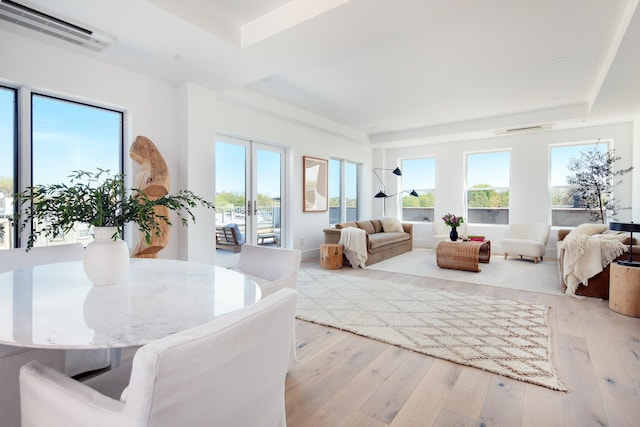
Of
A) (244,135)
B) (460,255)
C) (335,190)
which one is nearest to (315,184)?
(335,190)

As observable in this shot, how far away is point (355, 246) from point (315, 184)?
1752mm

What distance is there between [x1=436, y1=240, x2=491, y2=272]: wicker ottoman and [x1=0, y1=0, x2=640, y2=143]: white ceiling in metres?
2.37

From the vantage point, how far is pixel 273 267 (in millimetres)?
2164

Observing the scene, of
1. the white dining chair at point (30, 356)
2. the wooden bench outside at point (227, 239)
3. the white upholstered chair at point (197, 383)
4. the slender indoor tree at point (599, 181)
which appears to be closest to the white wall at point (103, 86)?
the wooden bench outside at point (227, 239)

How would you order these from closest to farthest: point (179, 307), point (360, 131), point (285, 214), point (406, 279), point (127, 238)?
point (179, 307)
point (127, 238)
point (406, 279)
point (285, 214)
point (360, 131)

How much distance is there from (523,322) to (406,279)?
5.78 ft

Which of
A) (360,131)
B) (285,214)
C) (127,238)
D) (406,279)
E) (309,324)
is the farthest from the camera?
(360,131)

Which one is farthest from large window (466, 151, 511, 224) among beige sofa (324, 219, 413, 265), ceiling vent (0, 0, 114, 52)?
ceiling vent (0, 0, 114, 52)

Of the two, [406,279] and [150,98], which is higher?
[150,98]

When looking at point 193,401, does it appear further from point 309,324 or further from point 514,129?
point 514,129

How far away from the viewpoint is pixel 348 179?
778 centimetres

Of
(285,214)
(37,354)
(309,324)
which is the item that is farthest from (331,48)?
(285,214)

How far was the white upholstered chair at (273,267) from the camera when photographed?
77.3 inches

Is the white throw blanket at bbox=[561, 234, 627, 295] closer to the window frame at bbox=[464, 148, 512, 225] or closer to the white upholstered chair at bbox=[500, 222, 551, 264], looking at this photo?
the white upholstered chair at bbox=[500, 222, 551, 264]
